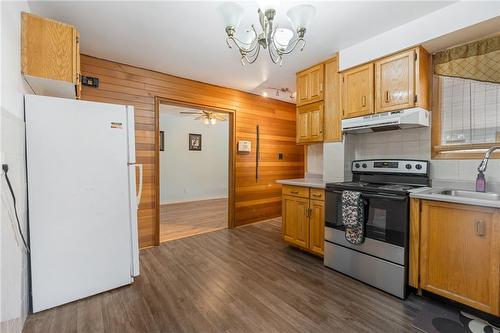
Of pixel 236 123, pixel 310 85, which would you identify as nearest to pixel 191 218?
pixel 236 123

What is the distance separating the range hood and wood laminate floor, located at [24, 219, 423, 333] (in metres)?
1.60

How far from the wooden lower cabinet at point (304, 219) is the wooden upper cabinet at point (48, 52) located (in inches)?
102

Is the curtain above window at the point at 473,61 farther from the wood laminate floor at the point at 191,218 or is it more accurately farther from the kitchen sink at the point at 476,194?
the wood laminate floor at the point at 191,218

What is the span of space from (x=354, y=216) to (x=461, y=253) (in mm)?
791

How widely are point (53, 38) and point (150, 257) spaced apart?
244 centimetres

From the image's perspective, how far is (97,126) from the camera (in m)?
2.07

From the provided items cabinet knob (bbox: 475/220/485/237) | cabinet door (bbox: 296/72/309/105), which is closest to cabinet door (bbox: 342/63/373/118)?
cabinet door (bbox: 296/72/309/105)

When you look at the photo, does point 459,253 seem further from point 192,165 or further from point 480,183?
point 192,165

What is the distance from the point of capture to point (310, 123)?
10.3 ft

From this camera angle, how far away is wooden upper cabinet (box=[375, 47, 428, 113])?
2.21 m

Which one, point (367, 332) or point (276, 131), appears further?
point (276, 131)

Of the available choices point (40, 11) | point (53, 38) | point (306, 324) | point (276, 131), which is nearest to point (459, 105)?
point (306, 324)

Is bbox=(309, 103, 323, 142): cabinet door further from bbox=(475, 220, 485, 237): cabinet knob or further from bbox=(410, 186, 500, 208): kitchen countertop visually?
bbox=(475, 220, 485, 237): cabinet knob

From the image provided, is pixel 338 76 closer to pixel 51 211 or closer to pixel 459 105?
pixel 459 105
